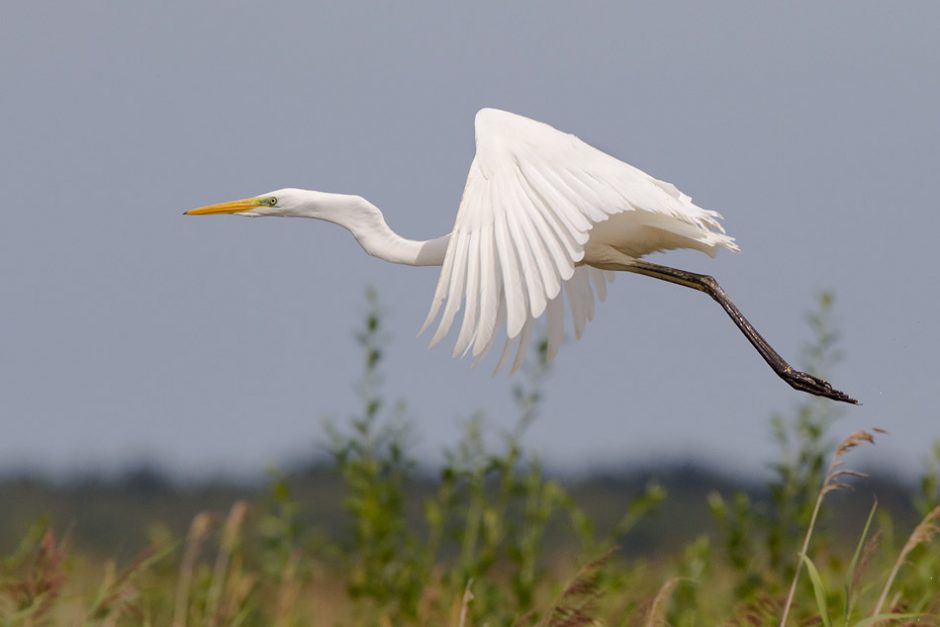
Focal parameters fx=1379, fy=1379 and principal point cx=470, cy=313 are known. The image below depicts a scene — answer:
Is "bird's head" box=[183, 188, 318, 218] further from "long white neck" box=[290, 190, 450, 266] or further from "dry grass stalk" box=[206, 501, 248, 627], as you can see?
"dry grass stalk" box=[206, 501, 248, 627]

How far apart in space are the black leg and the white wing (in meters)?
0.79

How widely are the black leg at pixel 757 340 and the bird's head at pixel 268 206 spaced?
4.36ft

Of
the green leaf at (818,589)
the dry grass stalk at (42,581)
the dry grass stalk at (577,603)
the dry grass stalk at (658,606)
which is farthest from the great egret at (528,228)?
the dry grass stalk at (42,581)

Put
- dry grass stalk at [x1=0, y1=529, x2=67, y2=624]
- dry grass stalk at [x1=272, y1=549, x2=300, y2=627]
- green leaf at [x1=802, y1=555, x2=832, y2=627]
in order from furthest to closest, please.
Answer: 1. dry grass stalk at [x1=272, y1=549, x2=300, y2=627]
2. dry grass stalk at [x1=0, y1=529, x2=67, y2=624]
3. green leaf at [x1=802, y1=555, x2=832, y2=627]

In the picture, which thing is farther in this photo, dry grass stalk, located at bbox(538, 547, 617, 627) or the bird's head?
the bird's head

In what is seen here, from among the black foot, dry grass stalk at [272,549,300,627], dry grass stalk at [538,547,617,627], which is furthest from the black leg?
dry grass stalk at [538,547,617,627]

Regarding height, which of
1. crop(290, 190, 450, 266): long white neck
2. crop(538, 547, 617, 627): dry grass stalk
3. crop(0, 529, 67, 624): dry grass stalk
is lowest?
crop(0, 529, 67, 624): dry grass stalk

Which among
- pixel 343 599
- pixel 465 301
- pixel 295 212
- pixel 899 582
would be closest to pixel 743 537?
pixel 899 582

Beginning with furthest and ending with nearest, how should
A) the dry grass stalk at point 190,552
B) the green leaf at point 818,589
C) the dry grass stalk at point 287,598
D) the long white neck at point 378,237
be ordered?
the long white neck at point 378,237
the dry grass stalk at point 287,598
the dry grass stalk at point 190,552
the green leaf at point 818,589

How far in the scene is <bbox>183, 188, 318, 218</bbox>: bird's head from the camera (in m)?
5.63

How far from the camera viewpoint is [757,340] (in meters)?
5.50

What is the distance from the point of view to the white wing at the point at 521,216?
369cm

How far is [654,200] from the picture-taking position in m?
4.48

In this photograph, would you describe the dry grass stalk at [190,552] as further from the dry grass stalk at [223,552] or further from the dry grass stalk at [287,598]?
the dry grass stalk at [287,598]
